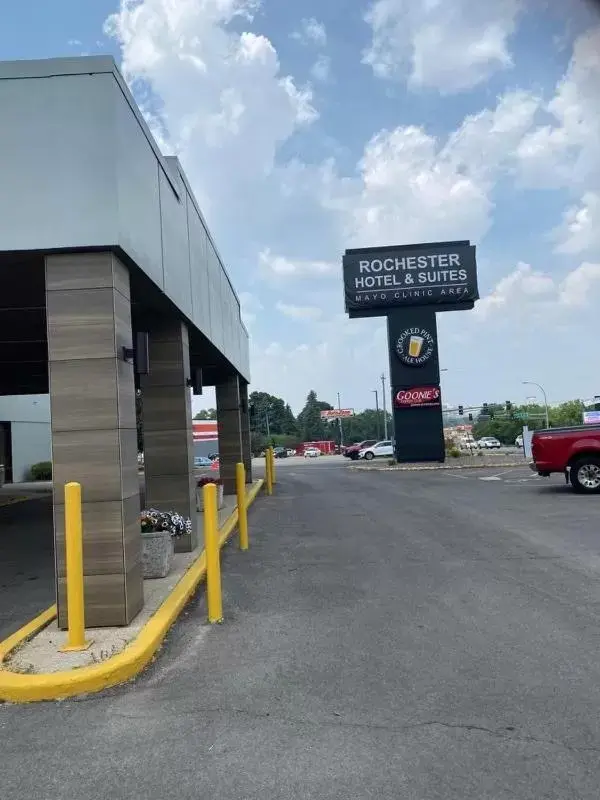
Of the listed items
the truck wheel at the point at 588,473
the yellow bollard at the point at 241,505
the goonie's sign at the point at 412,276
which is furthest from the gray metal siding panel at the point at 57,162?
the goonie's sign at the point at 412,276

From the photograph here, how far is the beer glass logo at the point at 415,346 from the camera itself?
3297cm

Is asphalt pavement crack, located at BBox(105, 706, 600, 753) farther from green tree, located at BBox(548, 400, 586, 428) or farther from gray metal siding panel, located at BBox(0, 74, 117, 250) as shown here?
green tree, located at BBox(548, 400, 586, 428)

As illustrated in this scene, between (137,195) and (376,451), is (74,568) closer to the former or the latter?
(137,195)

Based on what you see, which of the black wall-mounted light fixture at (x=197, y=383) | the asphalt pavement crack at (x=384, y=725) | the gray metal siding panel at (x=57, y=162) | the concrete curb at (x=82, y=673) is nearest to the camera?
the asphalt pavement crack at (x=384, y=725)

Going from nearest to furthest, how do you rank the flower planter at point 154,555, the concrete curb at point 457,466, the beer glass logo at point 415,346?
the flower planter at point 154,555 < the concrete curb at point 457,466 < the beer glass logo at point 415,346

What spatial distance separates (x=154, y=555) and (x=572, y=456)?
37.8ft

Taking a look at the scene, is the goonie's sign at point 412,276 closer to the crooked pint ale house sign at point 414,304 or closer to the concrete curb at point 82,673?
the crooked pint ale house sign at point 414,304

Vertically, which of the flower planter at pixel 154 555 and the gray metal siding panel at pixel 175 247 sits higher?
the gray metal siding panel at pixel 175 247

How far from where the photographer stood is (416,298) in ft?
109

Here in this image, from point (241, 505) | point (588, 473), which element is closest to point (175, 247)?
point (241, 505)

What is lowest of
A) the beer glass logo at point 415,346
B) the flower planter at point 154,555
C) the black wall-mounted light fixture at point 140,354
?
the flower planter at point 154,555

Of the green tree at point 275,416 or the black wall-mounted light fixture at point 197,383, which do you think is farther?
the green tree at point 275,416

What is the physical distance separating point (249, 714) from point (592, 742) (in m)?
1.99

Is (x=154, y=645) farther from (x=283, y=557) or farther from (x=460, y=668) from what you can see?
(x=283, y=557)
